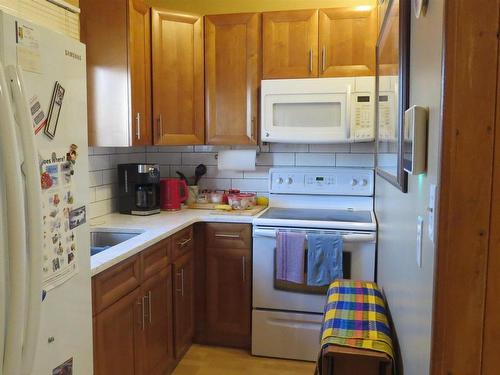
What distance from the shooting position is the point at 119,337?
195 centimetres

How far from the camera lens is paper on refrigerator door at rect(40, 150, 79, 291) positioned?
1.26 metres

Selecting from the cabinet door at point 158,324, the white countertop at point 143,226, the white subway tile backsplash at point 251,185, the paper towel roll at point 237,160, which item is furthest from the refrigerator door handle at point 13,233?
the white subway tile backsplash at point 251,185

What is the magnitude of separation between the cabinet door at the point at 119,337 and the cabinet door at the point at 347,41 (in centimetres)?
184

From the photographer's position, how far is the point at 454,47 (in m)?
0.83

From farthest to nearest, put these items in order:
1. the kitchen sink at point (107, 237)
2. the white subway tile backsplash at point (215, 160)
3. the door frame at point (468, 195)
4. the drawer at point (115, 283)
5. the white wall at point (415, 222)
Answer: the white subway tile backsplash at point (215, 160) → the kitchen sink at point (107, 237) → the drawer at point (115, 283) → the white wall at point (415, 222) → the door frame at point (468, 195)

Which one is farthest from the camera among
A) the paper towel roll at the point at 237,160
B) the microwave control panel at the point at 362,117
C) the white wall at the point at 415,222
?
the paper towel roll at the point at 237,160

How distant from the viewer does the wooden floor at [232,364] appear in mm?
2654

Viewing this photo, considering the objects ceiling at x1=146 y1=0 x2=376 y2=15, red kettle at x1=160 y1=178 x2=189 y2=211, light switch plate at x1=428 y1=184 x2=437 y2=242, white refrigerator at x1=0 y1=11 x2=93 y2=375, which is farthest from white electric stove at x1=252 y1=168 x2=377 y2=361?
light switch plate at x1=428 y1=184 x2=437 y2=242

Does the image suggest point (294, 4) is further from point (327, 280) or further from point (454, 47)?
point (454, 47)

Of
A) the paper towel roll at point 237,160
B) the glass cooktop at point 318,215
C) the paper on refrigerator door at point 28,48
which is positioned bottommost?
the glass cooktop at point 318,215

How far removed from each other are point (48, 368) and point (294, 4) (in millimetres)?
2839

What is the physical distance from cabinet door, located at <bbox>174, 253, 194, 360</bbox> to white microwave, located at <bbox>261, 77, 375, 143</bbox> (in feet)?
3.22

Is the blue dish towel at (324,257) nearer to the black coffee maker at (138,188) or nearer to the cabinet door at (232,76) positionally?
the cabinet door at (232,76)

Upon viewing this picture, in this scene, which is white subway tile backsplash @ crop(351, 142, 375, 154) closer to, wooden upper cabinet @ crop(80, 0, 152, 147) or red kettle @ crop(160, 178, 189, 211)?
red kettle @ crop(160, 178, 189, 211)
